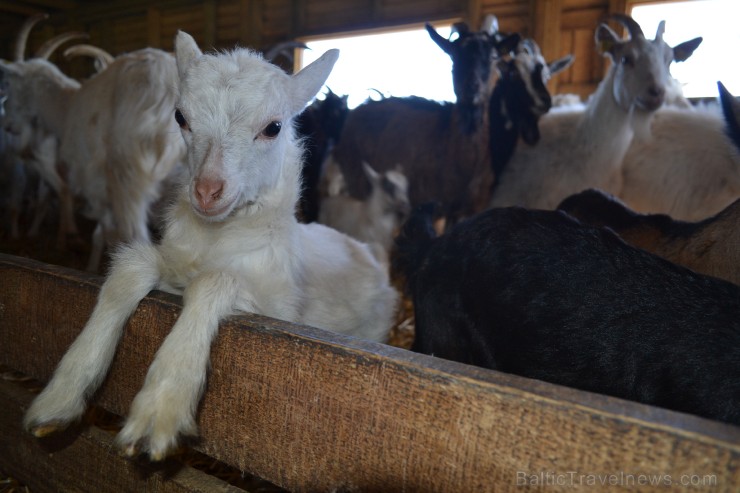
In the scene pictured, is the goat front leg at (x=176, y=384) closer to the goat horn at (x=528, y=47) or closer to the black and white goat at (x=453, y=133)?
the black and white goat at (x=453, y=133)

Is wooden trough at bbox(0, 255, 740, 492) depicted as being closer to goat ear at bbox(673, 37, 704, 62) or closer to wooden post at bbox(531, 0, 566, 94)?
goat ear at bbox(673, 37, 704, 62)

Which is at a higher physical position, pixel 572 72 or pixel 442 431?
pixel 572 72

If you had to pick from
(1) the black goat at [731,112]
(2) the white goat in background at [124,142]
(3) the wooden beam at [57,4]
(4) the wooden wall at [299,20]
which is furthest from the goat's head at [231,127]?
(3) the wooden beam at [57,4]

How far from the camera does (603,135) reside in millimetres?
4887

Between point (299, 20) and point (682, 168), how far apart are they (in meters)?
9.18

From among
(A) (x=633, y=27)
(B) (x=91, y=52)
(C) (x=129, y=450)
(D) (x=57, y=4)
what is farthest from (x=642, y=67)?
(D) (x=57, y=4)

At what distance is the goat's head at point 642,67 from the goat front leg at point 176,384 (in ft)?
13.8

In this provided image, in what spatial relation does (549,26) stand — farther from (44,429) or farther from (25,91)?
(44,429)

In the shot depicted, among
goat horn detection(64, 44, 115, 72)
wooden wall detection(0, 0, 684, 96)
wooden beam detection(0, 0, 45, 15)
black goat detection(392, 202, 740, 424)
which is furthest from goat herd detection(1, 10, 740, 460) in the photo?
wooden beam detection(0, 0, 45, 15)

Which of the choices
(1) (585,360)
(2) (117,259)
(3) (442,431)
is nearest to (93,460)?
(2) (117,259)

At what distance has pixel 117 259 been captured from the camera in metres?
1.99

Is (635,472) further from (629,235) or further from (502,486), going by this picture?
(629,235)

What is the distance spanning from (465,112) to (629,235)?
2631mm

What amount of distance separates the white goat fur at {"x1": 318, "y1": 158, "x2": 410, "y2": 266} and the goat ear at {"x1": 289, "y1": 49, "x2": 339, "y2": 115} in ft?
8.30
